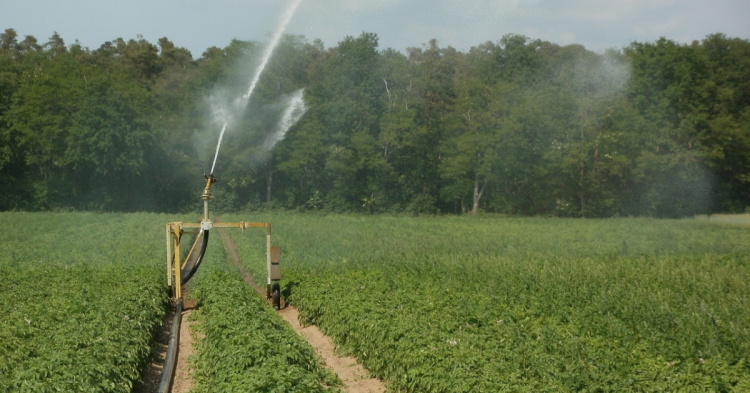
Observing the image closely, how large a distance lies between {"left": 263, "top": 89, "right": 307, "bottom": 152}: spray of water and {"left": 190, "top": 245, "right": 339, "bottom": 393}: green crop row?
35.5 m

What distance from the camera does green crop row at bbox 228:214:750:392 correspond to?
975 centimetres

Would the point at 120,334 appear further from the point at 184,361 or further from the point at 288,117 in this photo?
the point at 288,117

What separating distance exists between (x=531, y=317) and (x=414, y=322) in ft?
7.50

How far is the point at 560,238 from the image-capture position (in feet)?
127

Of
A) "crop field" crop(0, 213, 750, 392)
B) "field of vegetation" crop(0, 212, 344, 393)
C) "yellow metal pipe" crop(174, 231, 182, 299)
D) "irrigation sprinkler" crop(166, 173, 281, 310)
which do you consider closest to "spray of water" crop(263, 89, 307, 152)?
"crop field" crop(0, 213, 750, 392)

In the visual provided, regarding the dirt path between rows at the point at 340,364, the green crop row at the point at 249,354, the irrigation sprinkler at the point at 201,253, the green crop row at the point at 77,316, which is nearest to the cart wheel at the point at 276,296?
the irrigation sprinkler at the point at 201,253

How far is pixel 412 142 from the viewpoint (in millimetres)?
72312

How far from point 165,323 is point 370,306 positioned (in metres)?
5.66

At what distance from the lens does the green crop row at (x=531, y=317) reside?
9.75m

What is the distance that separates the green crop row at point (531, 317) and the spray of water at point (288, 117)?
22.1m

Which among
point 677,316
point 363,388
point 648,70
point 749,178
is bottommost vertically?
point 363,388

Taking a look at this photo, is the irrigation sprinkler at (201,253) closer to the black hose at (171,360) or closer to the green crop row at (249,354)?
the black hose at (171,360)

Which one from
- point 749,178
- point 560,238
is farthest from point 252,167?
point 749,178

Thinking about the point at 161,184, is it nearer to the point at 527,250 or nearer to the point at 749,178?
the point at 527,250
